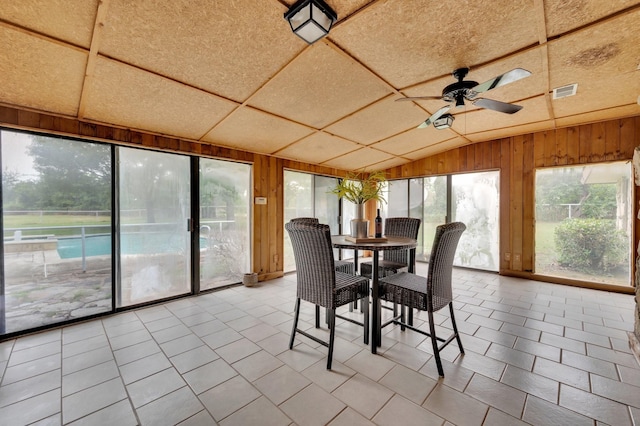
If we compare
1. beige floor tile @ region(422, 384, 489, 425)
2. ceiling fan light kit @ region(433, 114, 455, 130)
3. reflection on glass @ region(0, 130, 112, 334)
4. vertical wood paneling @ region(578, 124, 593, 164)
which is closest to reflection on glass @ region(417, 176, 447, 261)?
vertical wood paneling @ region(578, 124, 593, 164)

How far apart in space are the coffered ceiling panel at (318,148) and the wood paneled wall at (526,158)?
2513 mm

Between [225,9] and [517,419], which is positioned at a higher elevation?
[225,9]

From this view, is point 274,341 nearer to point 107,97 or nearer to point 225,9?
point 225,9

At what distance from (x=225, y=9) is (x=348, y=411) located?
101 inches

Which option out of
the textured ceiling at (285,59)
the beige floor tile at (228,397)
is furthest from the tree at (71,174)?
the beige floor tile at (228,397)

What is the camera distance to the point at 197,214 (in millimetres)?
3664

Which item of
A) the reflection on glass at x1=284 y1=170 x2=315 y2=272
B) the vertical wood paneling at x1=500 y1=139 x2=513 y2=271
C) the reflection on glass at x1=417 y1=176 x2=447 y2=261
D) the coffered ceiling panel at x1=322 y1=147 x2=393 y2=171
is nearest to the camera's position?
the vertical wood paneling at x1=500 y1=139 x2=513 y2=271

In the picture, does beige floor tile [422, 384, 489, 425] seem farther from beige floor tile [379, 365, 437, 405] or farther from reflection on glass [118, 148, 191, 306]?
reflection on glass [118, 148, 191, 306]

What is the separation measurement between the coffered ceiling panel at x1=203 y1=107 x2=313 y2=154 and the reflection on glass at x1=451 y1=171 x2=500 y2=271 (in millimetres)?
3646

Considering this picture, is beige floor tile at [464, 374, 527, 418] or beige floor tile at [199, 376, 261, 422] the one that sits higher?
beige floor tile at [464, 374, 527, 418]

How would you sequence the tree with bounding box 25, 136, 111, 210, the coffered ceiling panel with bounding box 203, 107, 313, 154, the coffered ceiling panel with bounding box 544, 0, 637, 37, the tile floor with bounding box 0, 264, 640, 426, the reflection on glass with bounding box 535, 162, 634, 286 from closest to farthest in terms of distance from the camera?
the tile floor with bounding box 0, 264, 640, 426 < the coffered ceiling panel with bounding box 544, 0, 637, 37 < the tree with bounding box 25, 136, 111, 210 < the coffered ceiling panel with bounding box 203, 107, 313, 154 < the reflection on glass with bounding box 535, 162, 634, 286

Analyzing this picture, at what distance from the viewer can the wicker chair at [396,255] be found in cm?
284

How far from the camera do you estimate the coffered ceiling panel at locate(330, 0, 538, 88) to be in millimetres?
1620

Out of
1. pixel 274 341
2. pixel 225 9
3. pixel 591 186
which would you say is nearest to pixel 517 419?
pixel 274 341
